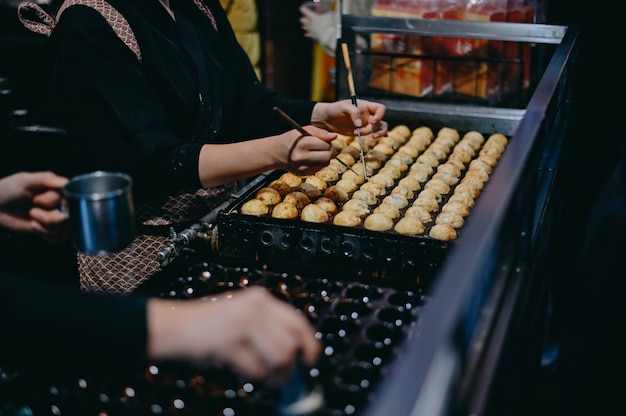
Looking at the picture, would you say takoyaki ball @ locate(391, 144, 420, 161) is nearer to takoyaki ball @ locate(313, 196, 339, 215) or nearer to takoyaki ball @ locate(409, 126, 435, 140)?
takoyaki ball @ locate(409, 126, 435, 140)

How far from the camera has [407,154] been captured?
285cm

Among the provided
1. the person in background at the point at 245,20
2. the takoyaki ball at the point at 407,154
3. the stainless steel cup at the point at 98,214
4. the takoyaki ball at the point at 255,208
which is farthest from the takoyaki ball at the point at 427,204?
the person in background at the point at 245,20

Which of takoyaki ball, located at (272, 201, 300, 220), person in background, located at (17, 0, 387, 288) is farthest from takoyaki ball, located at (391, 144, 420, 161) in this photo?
takoyaki ball, located at (272, 201, 300, 220)

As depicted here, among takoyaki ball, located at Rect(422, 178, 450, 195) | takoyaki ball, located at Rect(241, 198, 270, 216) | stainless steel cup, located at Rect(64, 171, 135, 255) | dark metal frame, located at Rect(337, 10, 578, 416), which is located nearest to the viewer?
dark metal frame, located at Rect(337, 10, 578, 416)

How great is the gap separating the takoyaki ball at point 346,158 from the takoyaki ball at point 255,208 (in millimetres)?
579

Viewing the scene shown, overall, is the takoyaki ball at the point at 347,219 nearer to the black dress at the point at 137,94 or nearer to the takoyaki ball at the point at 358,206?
the takoyaki ball at the point at 358,206

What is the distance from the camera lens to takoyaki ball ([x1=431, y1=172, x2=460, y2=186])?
2576mm

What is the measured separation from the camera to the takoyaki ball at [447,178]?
2.58 m

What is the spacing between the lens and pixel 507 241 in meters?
1.29

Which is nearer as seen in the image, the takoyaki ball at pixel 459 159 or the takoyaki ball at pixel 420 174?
the takoyaki ball at pixel 420 174

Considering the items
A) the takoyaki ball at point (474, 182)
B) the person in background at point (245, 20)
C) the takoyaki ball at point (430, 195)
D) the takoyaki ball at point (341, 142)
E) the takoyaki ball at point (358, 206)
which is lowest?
the takoyaki ball at point (358, 206)

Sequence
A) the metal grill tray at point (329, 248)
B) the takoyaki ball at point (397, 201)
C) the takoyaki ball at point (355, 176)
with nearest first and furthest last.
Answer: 1. the metal grill tray at point (329, 248)
2. the takoyaki ball at point (397, 201)
3. the takoyaki ball at point (355, 176)

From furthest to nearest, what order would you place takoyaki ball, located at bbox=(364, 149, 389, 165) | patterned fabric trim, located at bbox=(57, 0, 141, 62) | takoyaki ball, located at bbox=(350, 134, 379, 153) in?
takoyaki ball, located at bbox=(350, 134, 379, 153), takoyaki ball, located at bbox=(364, 149, 389, 165), patterned fabric trim, located at bbox=(57, 0, 141, 62)

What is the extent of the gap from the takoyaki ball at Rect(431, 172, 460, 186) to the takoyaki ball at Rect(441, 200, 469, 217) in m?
0.26
